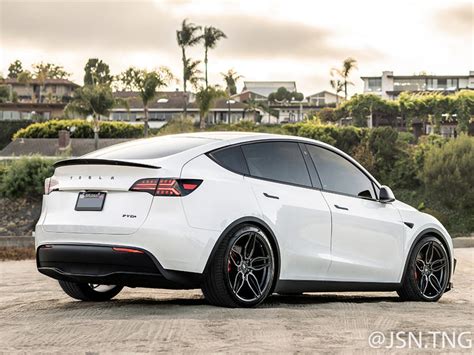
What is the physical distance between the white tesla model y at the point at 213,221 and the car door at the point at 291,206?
12 millimetres

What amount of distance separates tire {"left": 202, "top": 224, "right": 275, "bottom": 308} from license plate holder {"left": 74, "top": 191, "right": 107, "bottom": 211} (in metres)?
1.10

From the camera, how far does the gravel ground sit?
22.6ft

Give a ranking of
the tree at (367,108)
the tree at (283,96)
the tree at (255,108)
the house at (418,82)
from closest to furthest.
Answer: the tree at (367,108), the tree at (255,108), the tree at (283,96), the house at (418,82)

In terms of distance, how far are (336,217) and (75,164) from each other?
8.65 ft

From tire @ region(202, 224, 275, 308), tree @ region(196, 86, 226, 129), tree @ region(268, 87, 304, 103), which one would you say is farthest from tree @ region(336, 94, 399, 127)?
tire @ region(202, 224, 275, 308)

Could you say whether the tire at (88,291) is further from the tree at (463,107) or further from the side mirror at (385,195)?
the tree at (463,107)

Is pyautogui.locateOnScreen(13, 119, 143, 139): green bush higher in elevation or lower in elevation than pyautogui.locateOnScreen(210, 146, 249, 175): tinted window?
lower

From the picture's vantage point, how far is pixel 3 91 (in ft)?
594

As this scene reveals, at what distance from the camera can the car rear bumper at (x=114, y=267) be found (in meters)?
8.55

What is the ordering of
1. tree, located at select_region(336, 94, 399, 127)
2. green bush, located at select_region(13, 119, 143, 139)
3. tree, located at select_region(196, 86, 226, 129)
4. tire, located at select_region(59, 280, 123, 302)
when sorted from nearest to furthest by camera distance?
1. tire, located at select_region(59, 280, 123, 302)
2. tree, located at select_region(196, 86, 226, 129)
3. green bush, located at select_region(13, 119, 143, 139)
4. tree, located at select_region(336, 94, 399, 127)

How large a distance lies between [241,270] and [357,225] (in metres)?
1.83

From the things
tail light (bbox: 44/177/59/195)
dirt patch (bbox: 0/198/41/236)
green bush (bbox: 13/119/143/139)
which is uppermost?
tail light (bbox: 44/177/59/195)

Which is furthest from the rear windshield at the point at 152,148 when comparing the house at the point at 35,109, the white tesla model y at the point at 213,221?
the house at the point at 35,109

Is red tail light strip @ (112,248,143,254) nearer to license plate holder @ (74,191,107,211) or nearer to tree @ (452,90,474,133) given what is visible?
license plate holder @ (74,191,107,211)
